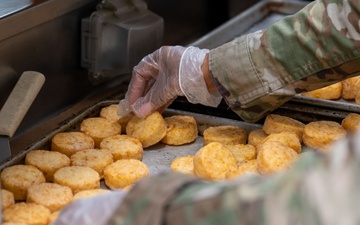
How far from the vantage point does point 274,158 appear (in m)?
2.17

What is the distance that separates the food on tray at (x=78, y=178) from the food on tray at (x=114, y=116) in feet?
1.40

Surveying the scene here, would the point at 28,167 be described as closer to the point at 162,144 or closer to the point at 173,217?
the point at 162,144

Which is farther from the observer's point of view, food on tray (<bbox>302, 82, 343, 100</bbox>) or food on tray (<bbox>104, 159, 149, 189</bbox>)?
food on tray (<bbox>302, 82, 343, 100</bbox>)

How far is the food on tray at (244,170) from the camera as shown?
218 centimetres

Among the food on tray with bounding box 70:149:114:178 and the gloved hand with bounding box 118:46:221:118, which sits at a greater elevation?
the gloved hand with bounding box 118:46:221:118

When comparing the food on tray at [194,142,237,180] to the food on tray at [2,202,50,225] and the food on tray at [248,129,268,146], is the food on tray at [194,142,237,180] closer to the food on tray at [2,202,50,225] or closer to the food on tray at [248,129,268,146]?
the food on tray at [248,129,268,146]

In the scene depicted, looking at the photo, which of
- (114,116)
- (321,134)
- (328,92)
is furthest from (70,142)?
(328,92)

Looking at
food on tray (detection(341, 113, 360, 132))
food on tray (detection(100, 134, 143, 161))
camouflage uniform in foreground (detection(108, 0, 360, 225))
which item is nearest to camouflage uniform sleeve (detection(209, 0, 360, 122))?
food on tray (detection(341, 113, 360, 132))

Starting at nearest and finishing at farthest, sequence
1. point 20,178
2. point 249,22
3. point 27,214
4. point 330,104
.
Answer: point 27,214
point 20,178
point 330,104
point 249,22

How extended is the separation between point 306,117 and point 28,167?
3.63 feet

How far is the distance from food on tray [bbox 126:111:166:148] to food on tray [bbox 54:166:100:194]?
330 mm

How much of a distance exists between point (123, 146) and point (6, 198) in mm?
550

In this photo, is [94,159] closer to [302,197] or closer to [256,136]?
[256,136]

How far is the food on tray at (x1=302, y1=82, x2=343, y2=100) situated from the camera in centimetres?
283
